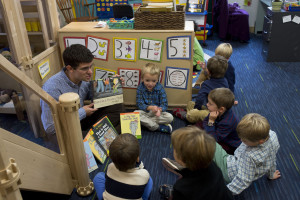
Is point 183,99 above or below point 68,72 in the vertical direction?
below

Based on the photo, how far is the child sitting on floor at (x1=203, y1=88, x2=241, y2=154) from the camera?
7.52 feet

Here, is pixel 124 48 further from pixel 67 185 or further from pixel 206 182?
pixel 206 182

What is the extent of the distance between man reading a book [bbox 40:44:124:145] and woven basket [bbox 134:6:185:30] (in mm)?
719

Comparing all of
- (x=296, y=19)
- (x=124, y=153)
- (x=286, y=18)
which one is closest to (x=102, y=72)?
(x=124, y=153)

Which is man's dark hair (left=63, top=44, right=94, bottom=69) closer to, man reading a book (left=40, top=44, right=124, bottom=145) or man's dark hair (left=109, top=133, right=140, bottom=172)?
man reading a book (left=40, top=44, right=124, bottom=145)

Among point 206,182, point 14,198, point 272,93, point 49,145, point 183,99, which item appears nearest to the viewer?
point 14,198

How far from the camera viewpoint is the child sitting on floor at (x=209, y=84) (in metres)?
2.78

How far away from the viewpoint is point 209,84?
9.25 ft

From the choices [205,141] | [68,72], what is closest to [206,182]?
[205,141]

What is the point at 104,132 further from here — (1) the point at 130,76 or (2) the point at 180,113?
(2) the point at 180,113

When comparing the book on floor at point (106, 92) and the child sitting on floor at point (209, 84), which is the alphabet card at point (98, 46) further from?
the child sitting on floor at point (209, 84)

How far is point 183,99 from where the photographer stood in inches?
125

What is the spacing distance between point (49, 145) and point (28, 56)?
3.15ft

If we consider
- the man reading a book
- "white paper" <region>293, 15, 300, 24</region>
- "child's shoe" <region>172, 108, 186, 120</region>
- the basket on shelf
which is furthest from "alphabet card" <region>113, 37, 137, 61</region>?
"white paper" <region>293, 15, 300, 24</region>
